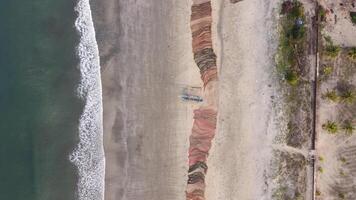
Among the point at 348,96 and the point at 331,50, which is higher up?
the point at 331,50

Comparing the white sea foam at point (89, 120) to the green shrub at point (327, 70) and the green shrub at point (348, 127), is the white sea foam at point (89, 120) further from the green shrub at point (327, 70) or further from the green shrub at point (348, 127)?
the green shrub at point (348, 127)

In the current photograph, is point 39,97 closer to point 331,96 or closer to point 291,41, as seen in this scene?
point 291,41

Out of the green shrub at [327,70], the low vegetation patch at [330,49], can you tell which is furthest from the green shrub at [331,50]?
the green shrub at [327,70]

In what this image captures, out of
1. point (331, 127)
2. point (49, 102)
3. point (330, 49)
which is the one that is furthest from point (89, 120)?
point (330, 49)

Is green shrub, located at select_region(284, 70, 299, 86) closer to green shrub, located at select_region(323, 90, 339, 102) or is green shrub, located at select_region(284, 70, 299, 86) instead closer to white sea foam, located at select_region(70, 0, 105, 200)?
green shrub, located at select_region(323, 90, 339, 102)

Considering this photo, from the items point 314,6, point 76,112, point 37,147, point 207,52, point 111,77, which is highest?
point 314,6

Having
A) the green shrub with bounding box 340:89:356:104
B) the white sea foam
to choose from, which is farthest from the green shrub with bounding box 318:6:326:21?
the white sea foam

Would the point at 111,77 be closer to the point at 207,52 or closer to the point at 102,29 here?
the point at 102,29

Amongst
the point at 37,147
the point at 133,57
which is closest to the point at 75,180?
the point at 37,147
